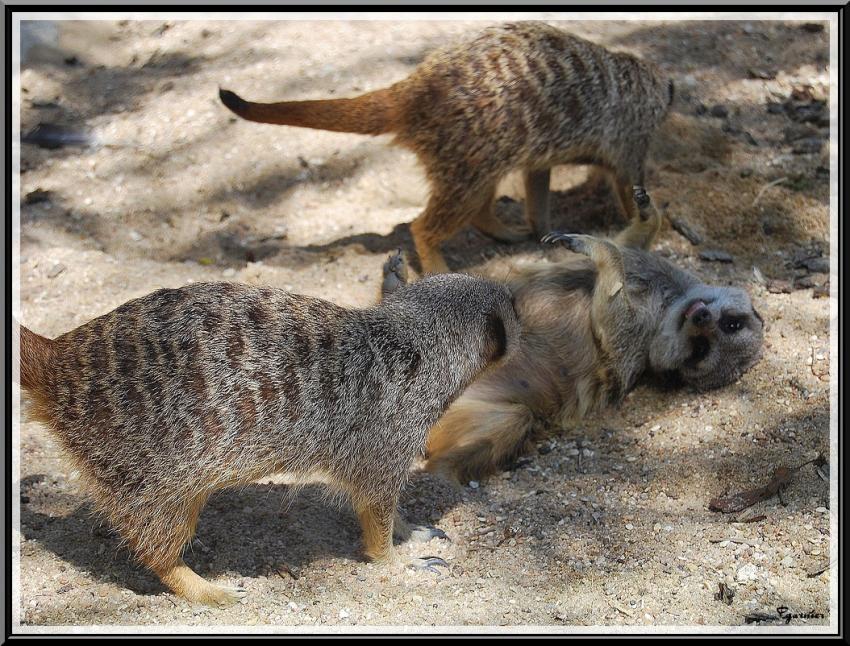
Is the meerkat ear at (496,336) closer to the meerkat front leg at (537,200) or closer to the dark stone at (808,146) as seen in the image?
the meerkat front leg at (537,200)

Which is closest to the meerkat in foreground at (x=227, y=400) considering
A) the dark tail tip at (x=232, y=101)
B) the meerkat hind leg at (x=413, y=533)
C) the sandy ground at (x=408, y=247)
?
the meerkat hind leg at (x=413, y=533)

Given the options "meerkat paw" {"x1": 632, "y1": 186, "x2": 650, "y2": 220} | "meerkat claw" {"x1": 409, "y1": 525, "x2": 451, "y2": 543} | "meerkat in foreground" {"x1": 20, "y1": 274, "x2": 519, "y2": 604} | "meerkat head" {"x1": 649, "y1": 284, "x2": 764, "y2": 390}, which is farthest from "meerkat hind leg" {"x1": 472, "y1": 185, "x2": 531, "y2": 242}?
"meerkat claw" {"x1": 409, "y1": 525, "x2": 451, "y2": 543}

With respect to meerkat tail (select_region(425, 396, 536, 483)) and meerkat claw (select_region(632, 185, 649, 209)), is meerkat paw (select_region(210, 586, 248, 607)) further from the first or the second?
meerkat claw (select_region(632, 185, 649, 209))

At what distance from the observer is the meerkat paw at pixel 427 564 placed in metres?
2.67

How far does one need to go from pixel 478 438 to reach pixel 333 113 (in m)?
1.51

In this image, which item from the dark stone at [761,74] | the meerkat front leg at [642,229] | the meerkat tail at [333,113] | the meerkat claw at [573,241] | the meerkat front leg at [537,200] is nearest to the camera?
the meerkat claw at [573,241]

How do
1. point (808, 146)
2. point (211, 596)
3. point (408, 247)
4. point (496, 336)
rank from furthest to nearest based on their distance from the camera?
point (808, 146), point (408, 247), point (496, 336), point (211, 596)

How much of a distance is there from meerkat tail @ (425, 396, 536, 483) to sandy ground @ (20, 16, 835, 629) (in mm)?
109

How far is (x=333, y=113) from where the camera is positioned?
3.77 metres

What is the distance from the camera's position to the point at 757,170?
452 cm

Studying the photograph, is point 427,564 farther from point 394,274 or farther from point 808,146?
point 808,146

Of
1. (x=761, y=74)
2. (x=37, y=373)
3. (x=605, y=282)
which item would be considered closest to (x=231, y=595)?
(x=37, y=373)

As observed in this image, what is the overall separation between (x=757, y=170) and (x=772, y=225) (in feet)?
1.42

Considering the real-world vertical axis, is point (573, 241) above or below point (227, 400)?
below
